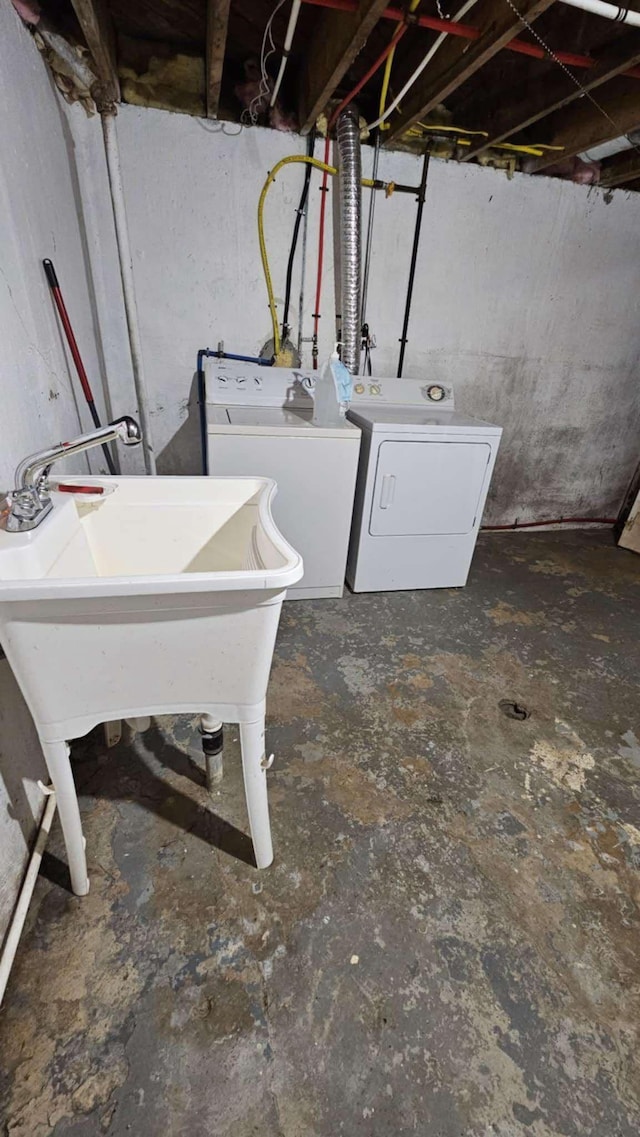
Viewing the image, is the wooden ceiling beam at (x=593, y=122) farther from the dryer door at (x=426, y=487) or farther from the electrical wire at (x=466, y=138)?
the dryer door at (x=426, y=487)

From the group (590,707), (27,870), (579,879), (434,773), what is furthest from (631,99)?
(27,870)

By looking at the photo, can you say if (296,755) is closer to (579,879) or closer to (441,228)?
(579,879)

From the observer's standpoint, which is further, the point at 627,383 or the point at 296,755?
the point at 627,383

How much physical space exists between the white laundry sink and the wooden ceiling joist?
173 cm

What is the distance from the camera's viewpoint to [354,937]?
3.48 ft

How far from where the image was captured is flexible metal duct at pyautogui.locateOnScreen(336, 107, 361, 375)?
7.24ft

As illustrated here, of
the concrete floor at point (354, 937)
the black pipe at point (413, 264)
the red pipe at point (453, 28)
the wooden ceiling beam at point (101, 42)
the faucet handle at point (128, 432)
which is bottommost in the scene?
the concrete floor at point (354, 937)

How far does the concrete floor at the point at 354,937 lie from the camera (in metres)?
0.84

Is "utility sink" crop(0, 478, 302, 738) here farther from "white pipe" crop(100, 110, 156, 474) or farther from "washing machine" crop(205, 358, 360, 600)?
"white pipe" crop(100, 110, 156, 474)

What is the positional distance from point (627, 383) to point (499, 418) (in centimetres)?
103

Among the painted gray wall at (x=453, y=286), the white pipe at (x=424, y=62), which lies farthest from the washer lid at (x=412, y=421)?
the white pipe at (x=424, y=62)

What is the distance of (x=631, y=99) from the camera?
201 centimetres

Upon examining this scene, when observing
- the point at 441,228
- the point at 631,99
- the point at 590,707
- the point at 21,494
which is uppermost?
the point at 631,99

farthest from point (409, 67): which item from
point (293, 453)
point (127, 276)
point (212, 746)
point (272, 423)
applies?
point (212, 746)
